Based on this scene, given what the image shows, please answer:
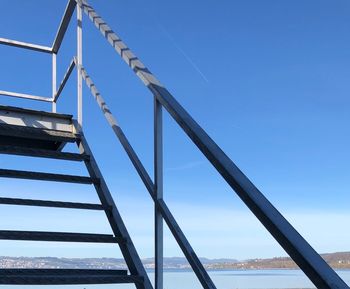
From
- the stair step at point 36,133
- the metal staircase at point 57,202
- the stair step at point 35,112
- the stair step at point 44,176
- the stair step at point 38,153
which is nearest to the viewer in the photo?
the metal staircase at point 57,202

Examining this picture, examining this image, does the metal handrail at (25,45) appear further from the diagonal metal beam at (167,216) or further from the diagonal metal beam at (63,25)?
the diagonal metal beam at (167,216)

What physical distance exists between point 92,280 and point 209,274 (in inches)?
21.8

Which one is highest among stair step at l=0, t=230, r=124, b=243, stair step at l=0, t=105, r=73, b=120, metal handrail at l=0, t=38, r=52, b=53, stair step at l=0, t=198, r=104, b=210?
metal handrail at l=0, t=38, r=52, b=53

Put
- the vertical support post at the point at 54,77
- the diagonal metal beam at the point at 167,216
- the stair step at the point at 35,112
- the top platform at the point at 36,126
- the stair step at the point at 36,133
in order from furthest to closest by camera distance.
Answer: the vertical support post at the point at 54,77, the stair step at the point at 35,112, the top platform at the point at 36,126, the stair step at the point at 36,133, the diagonal metal beam at the point at 167,216

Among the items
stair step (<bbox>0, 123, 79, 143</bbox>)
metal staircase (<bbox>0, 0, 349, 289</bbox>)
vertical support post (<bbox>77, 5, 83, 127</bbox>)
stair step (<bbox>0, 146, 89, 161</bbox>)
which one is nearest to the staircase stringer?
metal staircase (<bbox>0, 0, 349, 289</bbox>)

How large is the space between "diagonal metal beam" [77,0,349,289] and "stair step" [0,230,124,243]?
80cm

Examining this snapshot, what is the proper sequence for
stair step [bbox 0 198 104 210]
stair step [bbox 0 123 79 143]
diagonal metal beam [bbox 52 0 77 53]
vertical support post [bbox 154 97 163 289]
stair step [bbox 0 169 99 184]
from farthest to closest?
diagonal metal beam [bbox 52 0 77 53], stair step [bbox 0 123 79 143], stair step [bbox 0 169 99 184], stair step [bbox 0 198 104 210], vertical support post [bbox 154 97 163 289]

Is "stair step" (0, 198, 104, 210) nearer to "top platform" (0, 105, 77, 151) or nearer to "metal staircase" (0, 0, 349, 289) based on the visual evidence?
"metal staircase" (0, 0, 349, 289)

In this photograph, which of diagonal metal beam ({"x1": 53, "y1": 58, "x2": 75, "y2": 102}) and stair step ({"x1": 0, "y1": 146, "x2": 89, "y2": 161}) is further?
diagonal metal beam ({"x1": 53, "y1": 58, "x2": 75, "y2": 102})

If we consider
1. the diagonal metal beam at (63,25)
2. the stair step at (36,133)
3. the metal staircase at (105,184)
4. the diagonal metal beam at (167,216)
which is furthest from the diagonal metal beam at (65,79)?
the diagonal metal beam at (167,216)

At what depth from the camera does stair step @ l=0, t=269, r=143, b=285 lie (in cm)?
166

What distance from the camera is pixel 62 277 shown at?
1.70 metres

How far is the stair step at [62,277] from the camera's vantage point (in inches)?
65.4

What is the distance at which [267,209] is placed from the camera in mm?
863
